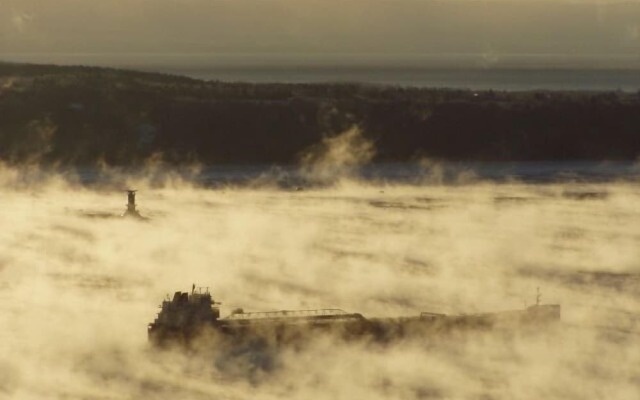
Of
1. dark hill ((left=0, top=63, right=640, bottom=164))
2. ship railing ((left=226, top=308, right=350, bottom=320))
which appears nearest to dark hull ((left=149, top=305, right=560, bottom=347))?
ship railing ((left=226, top=308, right=350, bottom=320))

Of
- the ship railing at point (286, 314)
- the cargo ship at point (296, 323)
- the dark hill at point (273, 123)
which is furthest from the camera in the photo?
the dark hill at point (273, 123)

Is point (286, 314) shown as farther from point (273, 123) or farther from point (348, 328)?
point (273, 123)

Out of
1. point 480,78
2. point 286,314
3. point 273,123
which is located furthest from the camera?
point 480,78

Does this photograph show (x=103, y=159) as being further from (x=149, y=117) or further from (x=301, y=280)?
(x=301, y=280)

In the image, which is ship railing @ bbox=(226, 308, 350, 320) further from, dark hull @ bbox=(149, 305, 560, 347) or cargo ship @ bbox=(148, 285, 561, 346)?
dark hull @ bbox=(149, 305, 560, 347)

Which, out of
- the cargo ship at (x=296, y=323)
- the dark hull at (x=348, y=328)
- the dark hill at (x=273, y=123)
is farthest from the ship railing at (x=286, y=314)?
the dark hill at (x=273, y=123)

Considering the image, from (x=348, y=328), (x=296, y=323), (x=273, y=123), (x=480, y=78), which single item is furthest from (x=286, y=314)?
(x=480, y=78)

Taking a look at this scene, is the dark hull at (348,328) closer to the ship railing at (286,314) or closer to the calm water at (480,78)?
the ship railing at (286,314)
